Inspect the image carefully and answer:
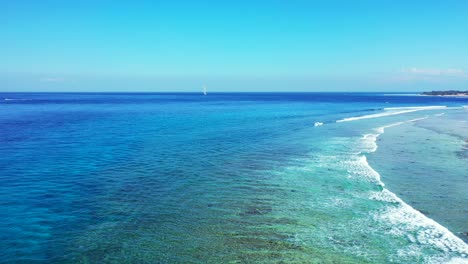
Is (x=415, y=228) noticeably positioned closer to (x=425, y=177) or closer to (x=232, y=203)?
(x=232, y=203)

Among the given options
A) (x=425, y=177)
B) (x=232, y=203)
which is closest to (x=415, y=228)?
(x=232, y=203)

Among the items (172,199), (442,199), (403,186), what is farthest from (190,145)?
(442,199)

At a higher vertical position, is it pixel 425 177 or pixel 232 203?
pixel 425 177

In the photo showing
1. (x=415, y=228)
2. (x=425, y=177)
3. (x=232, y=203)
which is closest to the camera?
(x=415, y=228)

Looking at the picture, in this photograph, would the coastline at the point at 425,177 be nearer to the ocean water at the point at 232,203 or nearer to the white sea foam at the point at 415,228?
the ocean water at the point at 232,203

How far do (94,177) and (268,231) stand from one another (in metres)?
11.4

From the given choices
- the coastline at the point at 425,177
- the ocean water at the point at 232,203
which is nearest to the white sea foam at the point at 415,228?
the ocean water at the point at 232,203

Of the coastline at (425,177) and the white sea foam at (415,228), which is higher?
the coastline at (425,177)

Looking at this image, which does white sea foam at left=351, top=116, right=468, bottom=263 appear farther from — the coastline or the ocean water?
the coastline

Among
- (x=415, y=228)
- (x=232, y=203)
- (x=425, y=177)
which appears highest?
(x=425, y=177)

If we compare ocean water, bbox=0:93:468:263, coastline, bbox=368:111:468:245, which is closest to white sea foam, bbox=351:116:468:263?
ocean water, bbox=0:93:468:263

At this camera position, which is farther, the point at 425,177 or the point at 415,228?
the point at 425,177

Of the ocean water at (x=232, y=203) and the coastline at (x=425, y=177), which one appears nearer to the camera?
the ocean water at (x=232, y=203)

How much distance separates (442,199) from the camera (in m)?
17.0
